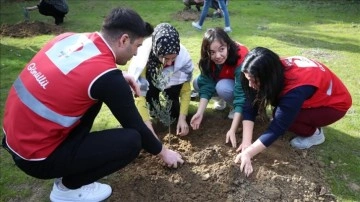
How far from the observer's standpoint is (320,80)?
2904mm

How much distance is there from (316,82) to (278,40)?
4222mm

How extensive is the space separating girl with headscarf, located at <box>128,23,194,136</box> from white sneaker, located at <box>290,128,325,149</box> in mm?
985

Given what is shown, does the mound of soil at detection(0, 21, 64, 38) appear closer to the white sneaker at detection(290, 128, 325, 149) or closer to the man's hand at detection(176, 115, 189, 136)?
the man's hand at detection(176, 115, 189, 136)

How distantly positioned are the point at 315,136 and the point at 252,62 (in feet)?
3.91

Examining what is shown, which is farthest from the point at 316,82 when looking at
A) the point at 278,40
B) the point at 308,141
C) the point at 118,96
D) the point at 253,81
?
the point at 278,40

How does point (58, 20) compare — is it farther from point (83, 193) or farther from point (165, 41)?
point (83, 193)

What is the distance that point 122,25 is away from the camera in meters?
2.27

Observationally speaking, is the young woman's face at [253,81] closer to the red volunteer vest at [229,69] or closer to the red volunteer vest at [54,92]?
the red volunteer vest at [229,69]

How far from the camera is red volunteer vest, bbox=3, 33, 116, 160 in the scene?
214 centimetres

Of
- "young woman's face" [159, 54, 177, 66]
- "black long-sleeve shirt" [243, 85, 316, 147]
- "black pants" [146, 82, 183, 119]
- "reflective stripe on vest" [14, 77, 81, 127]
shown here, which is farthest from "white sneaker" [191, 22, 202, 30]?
"reflective stripe on vest" [14, 77, 81, 127]

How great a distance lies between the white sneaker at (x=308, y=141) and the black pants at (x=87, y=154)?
1.53 m

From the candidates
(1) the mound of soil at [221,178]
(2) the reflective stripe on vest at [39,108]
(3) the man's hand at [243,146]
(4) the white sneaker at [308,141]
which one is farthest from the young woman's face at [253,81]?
(2) the reflective stripe on vest at [39,108]

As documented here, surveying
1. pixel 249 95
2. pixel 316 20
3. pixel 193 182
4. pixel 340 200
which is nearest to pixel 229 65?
pixel 249 95

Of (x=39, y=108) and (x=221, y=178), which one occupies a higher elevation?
(x=39, y=108)
